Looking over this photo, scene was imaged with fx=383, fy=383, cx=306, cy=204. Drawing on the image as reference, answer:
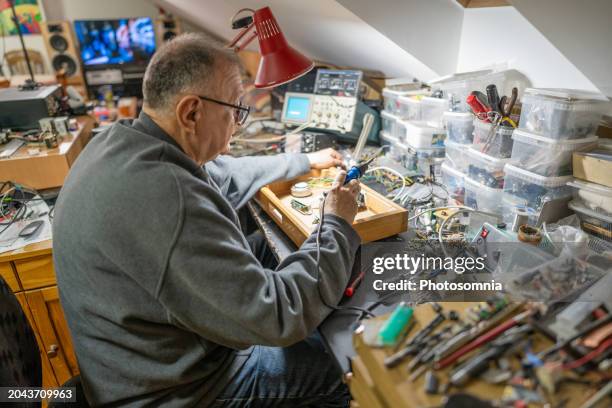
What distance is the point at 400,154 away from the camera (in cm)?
176

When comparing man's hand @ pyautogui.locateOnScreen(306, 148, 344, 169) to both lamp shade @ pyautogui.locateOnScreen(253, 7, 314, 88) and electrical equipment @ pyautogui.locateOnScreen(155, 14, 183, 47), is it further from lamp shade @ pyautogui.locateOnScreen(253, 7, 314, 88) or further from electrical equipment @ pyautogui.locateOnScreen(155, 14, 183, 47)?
electrical equipment @ pyautogui.locateOnScreen(155, 14, 183, 47)

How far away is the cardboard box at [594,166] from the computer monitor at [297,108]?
1.21m

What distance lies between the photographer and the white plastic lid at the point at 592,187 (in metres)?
1.02

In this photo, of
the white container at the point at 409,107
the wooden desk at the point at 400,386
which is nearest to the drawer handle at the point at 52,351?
the wooden desk at the point at 400,386

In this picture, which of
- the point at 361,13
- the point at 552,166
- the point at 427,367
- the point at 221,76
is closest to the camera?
the point at 427,367

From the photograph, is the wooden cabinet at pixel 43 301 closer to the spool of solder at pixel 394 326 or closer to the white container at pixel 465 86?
the spool of solder at pixel 394 326

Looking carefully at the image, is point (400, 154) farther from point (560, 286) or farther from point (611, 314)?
point (611, 314)

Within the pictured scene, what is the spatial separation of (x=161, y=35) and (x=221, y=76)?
3.06 meters

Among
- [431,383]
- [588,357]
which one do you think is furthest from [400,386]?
[588,357]

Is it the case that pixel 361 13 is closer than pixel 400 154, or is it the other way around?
pixel 361 13

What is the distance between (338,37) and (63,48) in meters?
2.63

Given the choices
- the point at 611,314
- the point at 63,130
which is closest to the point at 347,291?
the point at 611,314

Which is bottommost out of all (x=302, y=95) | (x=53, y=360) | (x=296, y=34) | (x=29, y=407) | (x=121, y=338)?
(x=53, y=360)

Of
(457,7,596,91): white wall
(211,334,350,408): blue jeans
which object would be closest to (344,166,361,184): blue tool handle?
(211,334,350,408): blue jeans
